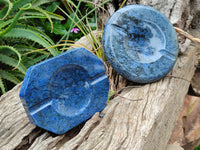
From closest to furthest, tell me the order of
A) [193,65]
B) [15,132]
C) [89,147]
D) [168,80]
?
[89,147] → [15,132] → [168,80] → [193,65]

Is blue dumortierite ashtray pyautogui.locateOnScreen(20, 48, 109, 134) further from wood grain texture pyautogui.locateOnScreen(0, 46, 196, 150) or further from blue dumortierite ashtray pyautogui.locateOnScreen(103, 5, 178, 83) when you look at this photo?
blue dumortierite ashtray pyautogui.locateOnScreen(103, 5, 178, 83)

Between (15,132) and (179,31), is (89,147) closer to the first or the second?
(15,132)

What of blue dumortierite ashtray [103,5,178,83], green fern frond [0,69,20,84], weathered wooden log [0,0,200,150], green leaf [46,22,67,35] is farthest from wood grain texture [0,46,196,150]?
green leaf [46,22,67,35]

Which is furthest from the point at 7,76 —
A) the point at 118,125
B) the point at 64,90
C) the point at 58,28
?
the point at 118,125

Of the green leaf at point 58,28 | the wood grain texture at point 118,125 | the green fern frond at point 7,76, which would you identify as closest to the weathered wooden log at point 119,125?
the wood grain texture at point 118,125

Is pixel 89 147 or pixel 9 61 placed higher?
pixel 9 61

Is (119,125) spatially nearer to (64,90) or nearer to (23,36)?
(64,90)

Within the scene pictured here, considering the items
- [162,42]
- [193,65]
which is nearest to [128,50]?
[162,42]
